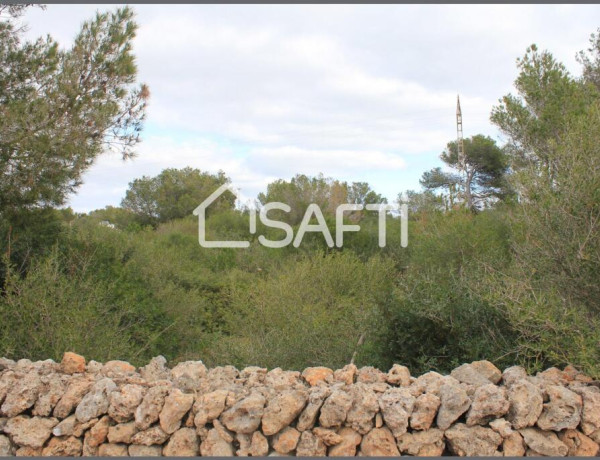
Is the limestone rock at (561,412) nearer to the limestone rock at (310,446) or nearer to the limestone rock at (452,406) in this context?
the limestone rock at (452,406)

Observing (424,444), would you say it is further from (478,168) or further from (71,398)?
(478,168)

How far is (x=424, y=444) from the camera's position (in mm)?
3861

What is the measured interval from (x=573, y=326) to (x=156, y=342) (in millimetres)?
6200

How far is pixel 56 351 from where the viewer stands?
20.0 ft

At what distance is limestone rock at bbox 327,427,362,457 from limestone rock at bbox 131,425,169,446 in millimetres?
1126

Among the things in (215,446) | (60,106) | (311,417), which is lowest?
(215,446)

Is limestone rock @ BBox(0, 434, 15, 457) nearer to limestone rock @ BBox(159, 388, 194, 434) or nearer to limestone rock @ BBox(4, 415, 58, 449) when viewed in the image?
limestone rock @ BBox(4, 415, 58, 449)

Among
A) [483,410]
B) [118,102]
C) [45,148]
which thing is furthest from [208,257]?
[483,410]

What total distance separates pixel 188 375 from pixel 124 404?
26.8 inches

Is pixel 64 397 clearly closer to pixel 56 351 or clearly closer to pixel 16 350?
pixel 56 351

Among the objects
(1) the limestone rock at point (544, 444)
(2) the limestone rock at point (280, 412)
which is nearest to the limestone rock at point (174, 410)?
(2) the limestone rock at point (280, 412)

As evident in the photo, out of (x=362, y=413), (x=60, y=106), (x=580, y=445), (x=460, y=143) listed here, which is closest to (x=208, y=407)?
(x=362, y=413)

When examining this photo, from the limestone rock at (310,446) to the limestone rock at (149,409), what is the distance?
98 centimetres

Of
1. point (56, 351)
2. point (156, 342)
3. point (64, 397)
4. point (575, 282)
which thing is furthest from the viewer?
point (156, 342)
